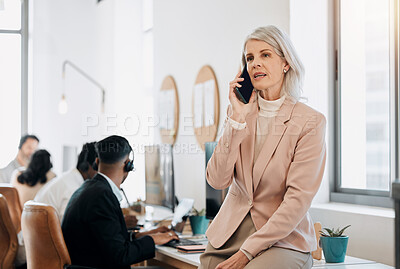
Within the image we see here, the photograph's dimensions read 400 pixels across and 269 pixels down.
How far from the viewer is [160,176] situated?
3.97m

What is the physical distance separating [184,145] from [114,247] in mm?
1872

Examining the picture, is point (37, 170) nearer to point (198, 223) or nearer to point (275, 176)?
point (198, 223)

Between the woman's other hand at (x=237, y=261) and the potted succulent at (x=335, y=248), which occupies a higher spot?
the woman's other hand at (x=237, y=261)

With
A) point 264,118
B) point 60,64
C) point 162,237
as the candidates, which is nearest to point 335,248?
point 264,118

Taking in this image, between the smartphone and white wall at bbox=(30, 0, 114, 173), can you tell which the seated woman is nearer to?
white wall at bbox=(30, 0, 114, 173)

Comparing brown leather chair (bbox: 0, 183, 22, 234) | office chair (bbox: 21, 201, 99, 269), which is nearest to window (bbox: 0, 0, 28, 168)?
brown leather chair (bbox: 0, 183, 22, 234)

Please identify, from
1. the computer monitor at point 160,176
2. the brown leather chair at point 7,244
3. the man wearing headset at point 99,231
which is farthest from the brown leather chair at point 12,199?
the man wearing headset at point 99,231

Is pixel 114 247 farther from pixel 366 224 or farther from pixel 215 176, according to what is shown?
pixel 366 224

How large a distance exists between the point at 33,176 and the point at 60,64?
104 inches

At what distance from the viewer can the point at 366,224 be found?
2.59m

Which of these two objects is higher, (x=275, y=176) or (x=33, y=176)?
(x=275, y=176)

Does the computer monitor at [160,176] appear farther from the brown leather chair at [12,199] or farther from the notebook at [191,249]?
the brown leather chair at [12,199]

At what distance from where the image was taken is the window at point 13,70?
24.5 ft

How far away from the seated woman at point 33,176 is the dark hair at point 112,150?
8.15ft
